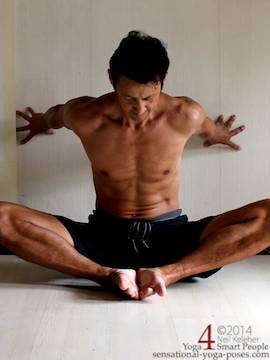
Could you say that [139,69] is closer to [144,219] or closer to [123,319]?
[144,219]

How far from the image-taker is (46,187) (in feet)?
7.97

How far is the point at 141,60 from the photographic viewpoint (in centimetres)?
176

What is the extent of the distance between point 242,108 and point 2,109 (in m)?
1.04

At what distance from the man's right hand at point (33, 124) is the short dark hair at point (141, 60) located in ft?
2.03

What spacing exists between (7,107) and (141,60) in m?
0.78

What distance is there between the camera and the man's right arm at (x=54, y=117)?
2090 mm

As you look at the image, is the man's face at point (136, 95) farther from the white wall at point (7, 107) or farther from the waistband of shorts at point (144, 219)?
the white wall at point (7, 107)

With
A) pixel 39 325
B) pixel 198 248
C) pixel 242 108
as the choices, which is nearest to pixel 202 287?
pixel 198 248

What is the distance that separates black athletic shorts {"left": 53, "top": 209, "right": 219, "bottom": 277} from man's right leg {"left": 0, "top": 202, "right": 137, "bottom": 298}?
110mm

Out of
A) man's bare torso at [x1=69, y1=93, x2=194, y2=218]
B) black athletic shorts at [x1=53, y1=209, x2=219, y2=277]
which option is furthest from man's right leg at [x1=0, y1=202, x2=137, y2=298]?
man's bare torso at [x1=69, y1=93, x2=194, y2=218]

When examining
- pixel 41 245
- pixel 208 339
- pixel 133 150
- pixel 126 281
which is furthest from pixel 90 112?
pixel 208 339

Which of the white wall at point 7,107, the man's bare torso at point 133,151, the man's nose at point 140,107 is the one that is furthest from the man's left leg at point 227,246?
the white wall at point 7,107

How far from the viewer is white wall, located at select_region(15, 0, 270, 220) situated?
7.67ft

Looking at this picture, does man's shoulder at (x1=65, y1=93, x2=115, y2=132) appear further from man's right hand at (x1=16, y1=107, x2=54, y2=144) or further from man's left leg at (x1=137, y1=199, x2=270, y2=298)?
man's left leg at (x1=137, y1=199, x2=270, y2=298)
